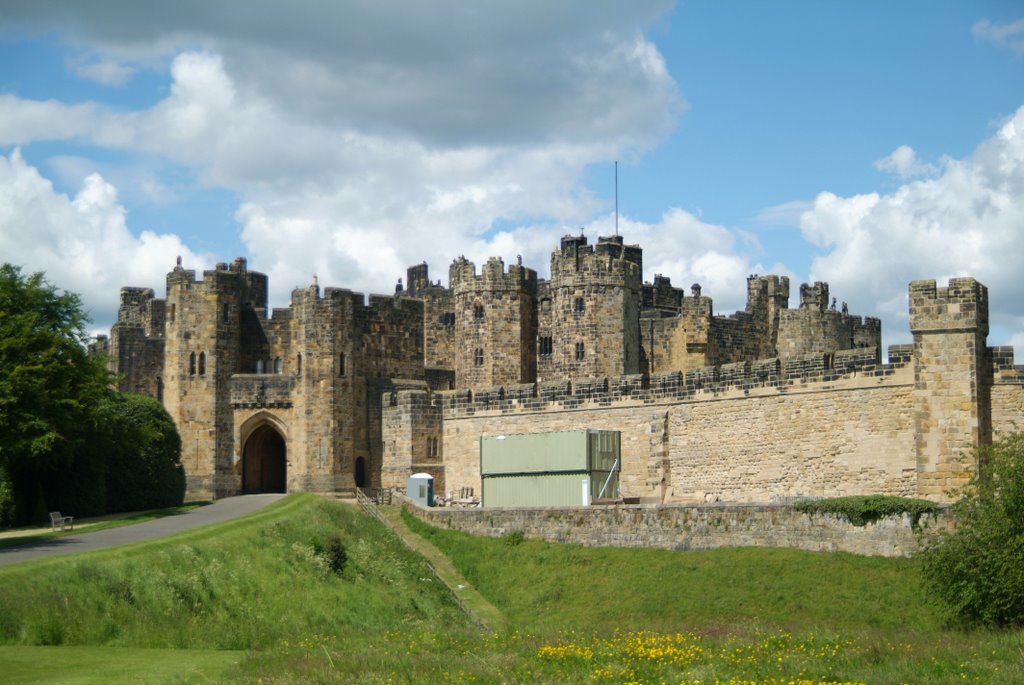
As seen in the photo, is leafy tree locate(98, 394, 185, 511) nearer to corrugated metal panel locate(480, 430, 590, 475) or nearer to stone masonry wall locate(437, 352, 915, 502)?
stone masonry wall locate(437, 352, 915, 502)

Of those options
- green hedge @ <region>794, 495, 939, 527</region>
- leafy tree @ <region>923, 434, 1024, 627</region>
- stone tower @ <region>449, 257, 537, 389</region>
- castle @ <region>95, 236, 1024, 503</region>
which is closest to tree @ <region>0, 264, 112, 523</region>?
castle @ <region>95, 236, 1024, 503</region>

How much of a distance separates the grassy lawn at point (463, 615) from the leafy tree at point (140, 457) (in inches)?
258

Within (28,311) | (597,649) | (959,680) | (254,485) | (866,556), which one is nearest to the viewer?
(959,680)

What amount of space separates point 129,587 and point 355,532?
1448 cm

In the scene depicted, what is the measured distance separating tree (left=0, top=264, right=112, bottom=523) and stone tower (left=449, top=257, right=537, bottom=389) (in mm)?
16269

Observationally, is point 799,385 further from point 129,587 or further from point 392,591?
point 129,587

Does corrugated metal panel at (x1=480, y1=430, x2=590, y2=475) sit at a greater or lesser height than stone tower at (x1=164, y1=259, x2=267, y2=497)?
lesser

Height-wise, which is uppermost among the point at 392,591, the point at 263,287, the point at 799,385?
the point at 263,287

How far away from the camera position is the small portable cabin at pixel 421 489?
53.4 m

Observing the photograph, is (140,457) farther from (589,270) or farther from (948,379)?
(948,379)

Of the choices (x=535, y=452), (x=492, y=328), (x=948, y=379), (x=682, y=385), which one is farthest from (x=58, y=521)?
(x=948, y=379)

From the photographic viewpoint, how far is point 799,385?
4431 centimetres

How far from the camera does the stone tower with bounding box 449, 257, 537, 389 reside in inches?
2391

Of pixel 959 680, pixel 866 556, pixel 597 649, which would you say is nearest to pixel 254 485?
pixel 866 556
